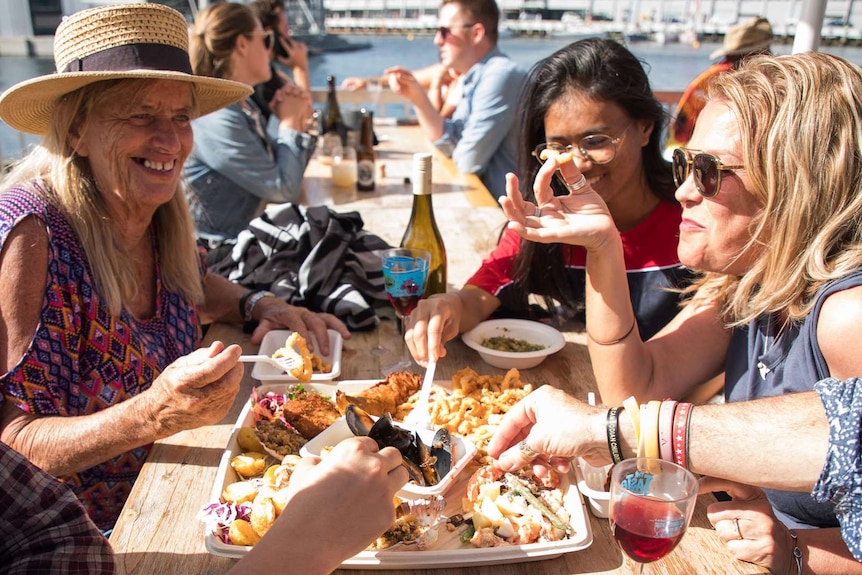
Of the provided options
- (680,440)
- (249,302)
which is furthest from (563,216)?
(249,302)

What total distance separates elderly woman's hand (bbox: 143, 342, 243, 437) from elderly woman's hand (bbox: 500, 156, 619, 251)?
81 cm

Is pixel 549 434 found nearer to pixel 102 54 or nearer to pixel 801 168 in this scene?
pixel 801 168

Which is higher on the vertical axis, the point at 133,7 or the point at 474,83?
the point at 133,7

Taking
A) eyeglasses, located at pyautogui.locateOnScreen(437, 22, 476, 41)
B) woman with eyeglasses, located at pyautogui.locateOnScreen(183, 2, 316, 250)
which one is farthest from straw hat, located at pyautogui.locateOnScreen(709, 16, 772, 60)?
woman with eyeglasses, located at pyautogui.locateOnScreen(183, 2, 316, 250)

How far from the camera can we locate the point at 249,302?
2.46 m

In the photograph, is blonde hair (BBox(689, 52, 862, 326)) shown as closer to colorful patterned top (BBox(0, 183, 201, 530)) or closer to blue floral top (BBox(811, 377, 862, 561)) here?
blue floral top (BBox(811, 377, 862, 561))

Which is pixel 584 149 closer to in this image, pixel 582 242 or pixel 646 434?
pixel 582 242

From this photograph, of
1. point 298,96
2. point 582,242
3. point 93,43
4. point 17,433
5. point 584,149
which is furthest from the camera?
point 298,96

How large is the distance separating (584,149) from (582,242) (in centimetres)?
66

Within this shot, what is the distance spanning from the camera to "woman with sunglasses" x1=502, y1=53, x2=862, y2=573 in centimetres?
142

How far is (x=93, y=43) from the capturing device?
6.28 feet

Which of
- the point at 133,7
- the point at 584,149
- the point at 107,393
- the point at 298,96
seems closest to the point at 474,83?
the point at 298,96

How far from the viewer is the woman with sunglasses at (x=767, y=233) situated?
55.7 inches

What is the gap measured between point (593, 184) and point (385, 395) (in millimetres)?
1164
